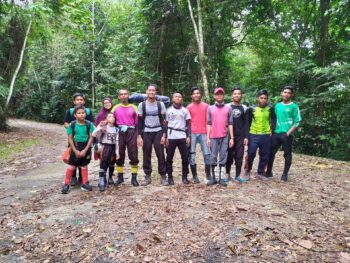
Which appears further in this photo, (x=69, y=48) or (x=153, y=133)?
(x=69, y=48)

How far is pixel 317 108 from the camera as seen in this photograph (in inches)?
468

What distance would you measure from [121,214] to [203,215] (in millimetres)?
1302

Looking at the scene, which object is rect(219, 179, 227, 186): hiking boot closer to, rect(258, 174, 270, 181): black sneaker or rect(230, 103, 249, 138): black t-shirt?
rect(230, 103, 249, 138): black t-shirt

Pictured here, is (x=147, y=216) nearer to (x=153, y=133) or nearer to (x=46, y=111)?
(x=153, y=133)

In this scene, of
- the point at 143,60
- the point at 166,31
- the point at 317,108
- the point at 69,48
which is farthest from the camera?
the point at 69,48

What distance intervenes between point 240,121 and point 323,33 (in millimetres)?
8290

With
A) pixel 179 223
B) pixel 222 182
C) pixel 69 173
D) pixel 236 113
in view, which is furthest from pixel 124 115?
pixel 179 223

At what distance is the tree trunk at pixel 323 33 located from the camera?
12331 mm

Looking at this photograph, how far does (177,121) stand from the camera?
20.7 ft

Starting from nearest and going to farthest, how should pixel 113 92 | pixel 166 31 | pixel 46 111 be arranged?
pixel 166 31
pixel 113 92
pixel 46 111

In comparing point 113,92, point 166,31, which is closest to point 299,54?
point 166,31

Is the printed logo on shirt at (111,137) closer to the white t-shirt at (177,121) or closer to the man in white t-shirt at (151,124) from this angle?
the man in white t-shirt at (151,124)

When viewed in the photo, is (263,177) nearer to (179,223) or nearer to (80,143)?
(179,223)

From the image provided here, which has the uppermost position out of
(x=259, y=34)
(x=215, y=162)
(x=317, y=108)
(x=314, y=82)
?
(x=259, y=34)
